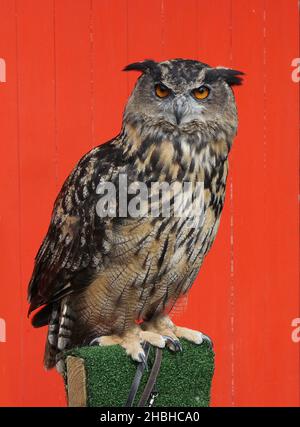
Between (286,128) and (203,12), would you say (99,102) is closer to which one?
(203,12)

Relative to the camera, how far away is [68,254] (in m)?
1.72

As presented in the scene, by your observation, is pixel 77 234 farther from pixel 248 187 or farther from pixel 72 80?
pixel 248 187

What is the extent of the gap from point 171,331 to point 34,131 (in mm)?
730

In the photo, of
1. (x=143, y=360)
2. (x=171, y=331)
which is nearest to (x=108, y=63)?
(x=171, y=331)

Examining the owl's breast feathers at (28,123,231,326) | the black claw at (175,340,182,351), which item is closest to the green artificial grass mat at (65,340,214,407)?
the black claw at (175,340,182,351)

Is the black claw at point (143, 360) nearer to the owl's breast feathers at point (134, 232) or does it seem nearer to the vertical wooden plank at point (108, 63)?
the owl's breast feathers at point (134, 232)

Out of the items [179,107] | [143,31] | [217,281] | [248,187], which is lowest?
[217,281]

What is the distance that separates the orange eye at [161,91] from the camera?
5.34 ft

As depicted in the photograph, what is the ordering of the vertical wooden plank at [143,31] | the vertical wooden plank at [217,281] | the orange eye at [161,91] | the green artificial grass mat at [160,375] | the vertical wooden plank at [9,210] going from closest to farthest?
the green artificial grass mat at [160,375]
the orange eye at [161,91]
the vertical wooden plank at [9,210]
the vertical wooden plank at [143,31]
the vertical wooden plank at [217,281]

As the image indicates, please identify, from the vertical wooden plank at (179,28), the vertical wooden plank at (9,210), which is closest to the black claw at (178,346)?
the vertical wooden plank at (9,210)

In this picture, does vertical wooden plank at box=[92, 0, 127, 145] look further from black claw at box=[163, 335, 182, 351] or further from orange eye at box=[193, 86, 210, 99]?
black claw at box=[163, 335, 182, 351]

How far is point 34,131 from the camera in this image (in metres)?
2.16

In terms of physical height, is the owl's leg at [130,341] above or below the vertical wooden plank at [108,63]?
below

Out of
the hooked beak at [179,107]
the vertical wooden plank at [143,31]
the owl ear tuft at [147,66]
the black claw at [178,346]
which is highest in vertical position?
the vertical wooden plank at [143,31]
